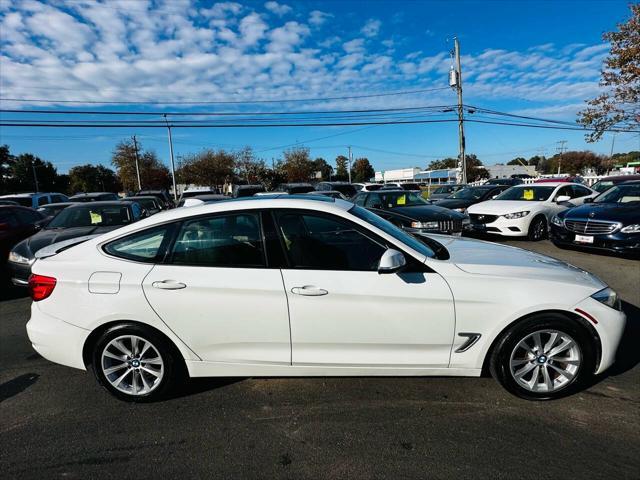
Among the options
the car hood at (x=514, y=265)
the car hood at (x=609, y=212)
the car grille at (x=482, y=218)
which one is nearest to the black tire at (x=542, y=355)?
the car hood at (x=514, y=265)

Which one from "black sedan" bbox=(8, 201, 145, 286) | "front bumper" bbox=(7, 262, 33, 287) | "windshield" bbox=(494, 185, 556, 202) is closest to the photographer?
"front bumper" bbox=(7, 262, 33, 287)

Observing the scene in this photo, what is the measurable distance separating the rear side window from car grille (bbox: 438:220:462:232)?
6409mm

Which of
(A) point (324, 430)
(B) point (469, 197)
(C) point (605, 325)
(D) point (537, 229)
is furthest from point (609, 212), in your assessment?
(A) point (324, 430)

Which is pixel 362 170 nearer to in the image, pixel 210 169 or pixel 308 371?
pixel 210 169

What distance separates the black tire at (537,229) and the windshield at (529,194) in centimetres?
80

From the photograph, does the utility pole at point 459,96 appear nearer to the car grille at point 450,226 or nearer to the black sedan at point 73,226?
the car grille at point 450,226

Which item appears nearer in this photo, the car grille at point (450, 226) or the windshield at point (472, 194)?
the car grille at point (450, 226)

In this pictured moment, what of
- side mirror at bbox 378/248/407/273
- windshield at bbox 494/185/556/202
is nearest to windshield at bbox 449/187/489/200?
windshield at bbox 494/185/556/202

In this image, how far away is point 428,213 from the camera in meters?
8.55

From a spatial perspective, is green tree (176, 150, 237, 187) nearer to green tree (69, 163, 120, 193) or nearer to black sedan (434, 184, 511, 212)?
green tree (69, 163, 120, 193)

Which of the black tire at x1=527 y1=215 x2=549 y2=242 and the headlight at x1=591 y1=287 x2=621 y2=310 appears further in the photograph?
the black tire at x1=527 y1=215 x2=549 y2=242

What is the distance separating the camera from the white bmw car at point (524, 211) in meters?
9.45

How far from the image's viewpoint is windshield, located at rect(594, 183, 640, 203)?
26.3 ft

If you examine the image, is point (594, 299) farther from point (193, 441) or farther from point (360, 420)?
point (193, 441)
